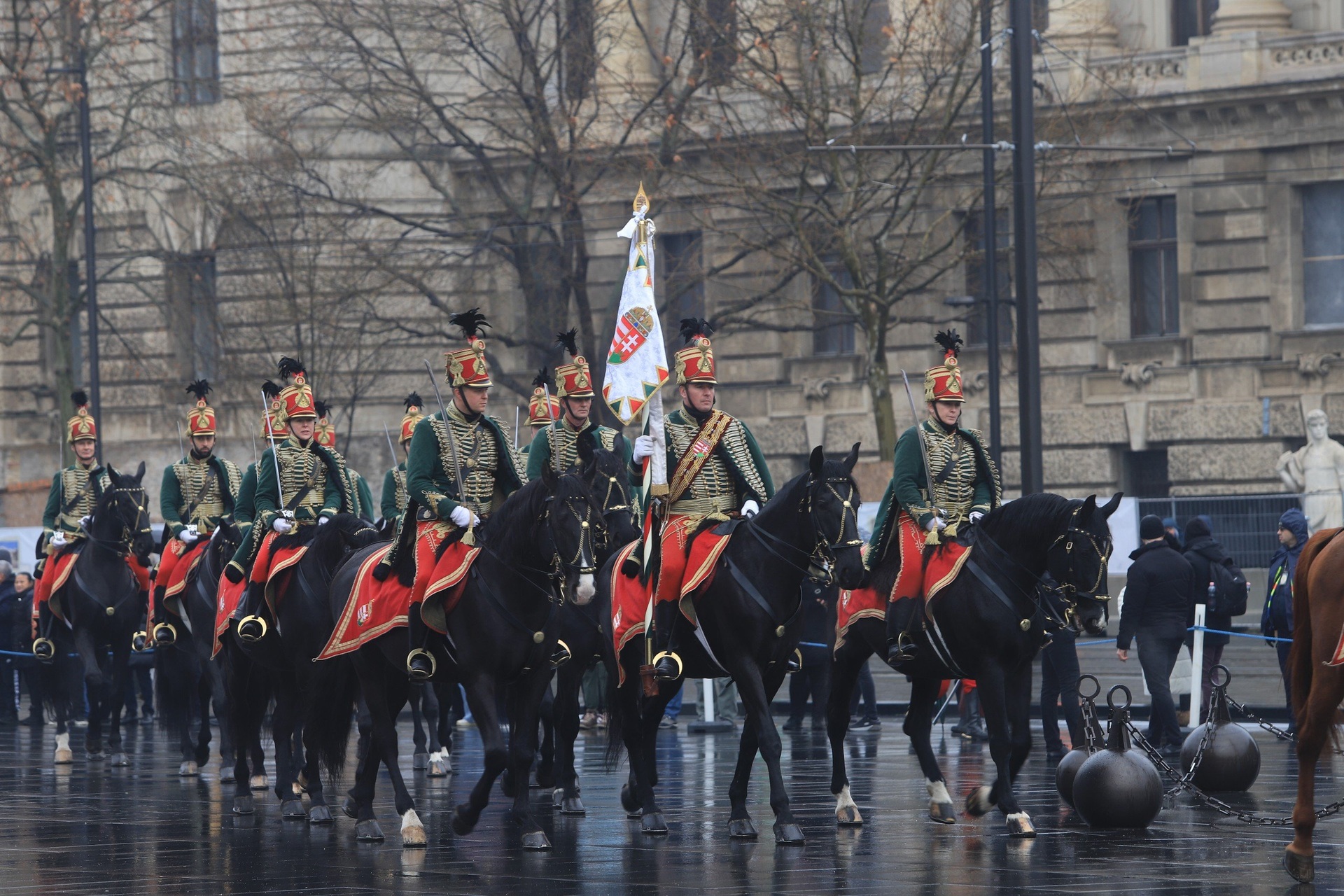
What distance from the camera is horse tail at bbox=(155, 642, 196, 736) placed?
18.7m

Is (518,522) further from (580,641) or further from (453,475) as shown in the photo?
(580,641)

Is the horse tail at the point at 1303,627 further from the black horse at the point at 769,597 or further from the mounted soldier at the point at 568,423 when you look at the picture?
the mounted soldier at the point at 568,423

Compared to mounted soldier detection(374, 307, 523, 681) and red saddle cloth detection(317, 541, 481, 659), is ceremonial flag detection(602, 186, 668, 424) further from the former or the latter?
red saddle cloth detection(317, 541, 481, 659)

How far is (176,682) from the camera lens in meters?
18.9

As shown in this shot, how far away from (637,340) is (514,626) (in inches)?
85.3

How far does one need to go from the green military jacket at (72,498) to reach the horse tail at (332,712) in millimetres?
7600

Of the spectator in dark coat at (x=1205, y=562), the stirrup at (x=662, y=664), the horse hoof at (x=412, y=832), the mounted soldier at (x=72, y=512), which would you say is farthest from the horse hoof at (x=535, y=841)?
the mounted soldier at (x=72, y=512)

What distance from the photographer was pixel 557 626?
12883mm

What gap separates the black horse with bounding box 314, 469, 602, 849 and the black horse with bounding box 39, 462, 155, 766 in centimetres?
714

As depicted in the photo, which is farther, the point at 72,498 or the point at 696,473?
the point at 72,498

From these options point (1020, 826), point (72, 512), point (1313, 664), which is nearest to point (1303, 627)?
point (1313, 664)

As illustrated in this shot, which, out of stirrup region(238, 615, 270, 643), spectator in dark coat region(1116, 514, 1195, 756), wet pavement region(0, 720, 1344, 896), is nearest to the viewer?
wet pavement region(0, 720, 1344, 896)

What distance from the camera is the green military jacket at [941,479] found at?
46.0ft

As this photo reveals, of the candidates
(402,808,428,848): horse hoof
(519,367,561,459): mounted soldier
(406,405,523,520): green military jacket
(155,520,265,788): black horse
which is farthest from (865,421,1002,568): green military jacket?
(155,520,265,788): black horse
